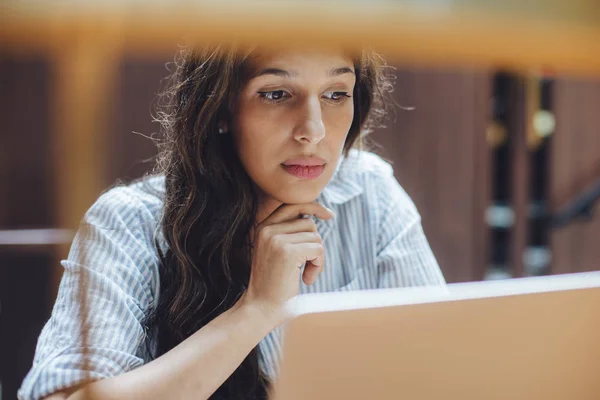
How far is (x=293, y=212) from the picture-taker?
0.97m

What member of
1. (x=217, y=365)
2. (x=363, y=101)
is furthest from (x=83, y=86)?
(x=363, y=101)

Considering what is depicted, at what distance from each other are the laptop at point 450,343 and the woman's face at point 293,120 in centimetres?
47

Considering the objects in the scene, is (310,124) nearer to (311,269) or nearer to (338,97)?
(338,97)

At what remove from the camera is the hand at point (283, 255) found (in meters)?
0.83

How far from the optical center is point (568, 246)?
2.97m

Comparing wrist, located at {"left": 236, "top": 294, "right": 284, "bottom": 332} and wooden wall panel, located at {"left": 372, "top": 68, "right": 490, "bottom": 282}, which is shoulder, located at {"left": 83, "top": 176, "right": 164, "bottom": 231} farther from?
wooden wall panel, located at {"left": 372, "top": 68, "right": 490, "bottom": 282}

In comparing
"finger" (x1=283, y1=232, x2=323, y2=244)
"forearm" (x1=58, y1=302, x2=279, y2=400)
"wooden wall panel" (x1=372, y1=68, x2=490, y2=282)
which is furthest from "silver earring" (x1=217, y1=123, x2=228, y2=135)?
"wooden wall panel" (x1=372, y1=68, x2=490, y2=282)

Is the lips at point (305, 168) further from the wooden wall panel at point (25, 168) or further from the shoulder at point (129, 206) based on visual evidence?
the wooden wall panel at point (25, 168)

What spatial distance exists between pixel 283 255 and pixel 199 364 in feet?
0.67

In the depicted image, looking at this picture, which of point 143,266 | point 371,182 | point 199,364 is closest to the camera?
point 199,364

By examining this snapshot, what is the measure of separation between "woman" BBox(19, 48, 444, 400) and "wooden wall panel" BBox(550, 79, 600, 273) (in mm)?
2134

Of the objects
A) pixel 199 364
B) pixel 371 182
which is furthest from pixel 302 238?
pixel 371 182

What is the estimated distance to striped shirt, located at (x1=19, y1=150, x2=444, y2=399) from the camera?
0.78 meters

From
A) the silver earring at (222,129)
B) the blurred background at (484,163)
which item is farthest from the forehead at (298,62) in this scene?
the blurred background at (484,163)
